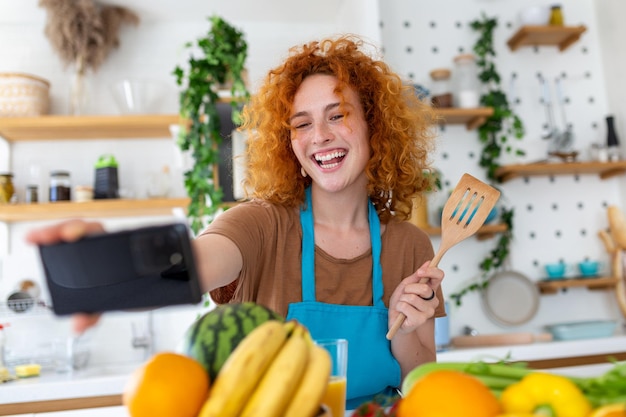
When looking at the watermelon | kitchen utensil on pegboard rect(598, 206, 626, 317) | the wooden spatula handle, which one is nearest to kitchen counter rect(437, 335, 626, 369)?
kitchen utensil on pegboard rect(598, 206, 626, 317)

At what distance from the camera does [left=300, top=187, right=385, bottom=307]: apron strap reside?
3.98ft

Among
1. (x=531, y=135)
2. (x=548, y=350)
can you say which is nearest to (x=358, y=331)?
(x=548, y=350)

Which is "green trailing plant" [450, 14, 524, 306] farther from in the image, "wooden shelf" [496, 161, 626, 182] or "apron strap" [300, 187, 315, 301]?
"apron strap" [300, 187, 315, 301]

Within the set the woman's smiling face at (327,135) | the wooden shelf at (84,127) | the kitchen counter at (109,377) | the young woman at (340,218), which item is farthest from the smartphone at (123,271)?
the wooden shelf at (84,127)

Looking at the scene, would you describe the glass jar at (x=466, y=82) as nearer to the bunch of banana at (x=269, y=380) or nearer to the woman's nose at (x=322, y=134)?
the woman's nose at (x=322, y=134)

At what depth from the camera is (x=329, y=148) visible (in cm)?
127

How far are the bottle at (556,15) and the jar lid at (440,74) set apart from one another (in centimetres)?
62

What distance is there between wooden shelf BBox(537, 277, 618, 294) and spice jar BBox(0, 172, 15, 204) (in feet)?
8.24

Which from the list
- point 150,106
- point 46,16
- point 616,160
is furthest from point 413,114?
point 46,16

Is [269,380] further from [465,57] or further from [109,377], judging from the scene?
[465,57]

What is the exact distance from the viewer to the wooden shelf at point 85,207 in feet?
8.30

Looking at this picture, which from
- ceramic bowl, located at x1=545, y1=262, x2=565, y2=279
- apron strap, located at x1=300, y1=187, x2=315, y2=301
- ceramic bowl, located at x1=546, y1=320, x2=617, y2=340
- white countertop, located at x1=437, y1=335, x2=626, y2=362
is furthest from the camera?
ceramic bowl, located at x1=545, y1=262, x2=565, y2=279

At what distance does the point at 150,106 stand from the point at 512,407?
Answer: 2.54 metres

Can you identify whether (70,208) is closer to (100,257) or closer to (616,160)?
(100,257)
